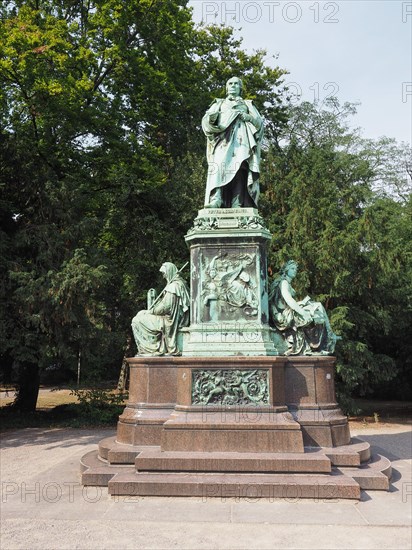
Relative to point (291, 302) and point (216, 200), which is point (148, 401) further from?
point (216, 200)

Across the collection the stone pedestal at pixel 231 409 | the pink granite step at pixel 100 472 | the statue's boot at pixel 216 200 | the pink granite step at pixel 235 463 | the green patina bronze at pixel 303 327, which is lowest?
the pink granite step at pixel 100 472

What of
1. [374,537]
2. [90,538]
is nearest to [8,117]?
[90,538]

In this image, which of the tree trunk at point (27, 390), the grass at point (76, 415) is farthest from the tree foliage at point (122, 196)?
the grass at point (76, 415)

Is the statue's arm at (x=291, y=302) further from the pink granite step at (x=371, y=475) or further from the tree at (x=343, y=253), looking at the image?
the tree at (x=343, y=253)

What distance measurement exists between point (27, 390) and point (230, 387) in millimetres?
11927

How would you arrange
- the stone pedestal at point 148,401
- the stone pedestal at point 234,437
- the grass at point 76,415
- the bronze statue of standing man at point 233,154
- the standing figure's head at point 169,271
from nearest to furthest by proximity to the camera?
the stone pedestal at point 234,437 < the stone pedestal at point 148,401 < the standing figure's head at point 169,271 < the bronze statue of standing man at point 233,154 < the grass at point 76,415

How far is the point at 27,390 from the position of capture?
1756 cm

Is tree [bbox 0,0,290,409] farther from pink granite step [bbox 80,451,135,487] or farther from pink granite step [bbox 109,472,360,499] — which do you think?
pink granite step [bbox 109,472,360,499]

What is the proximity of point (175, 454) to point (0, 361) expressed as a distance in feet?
35.1

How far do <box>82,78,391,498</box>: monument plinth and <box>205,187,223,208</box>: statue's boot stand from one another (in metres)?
0.02

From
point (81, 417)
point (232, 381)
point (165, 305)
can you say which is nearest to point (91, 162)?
point (81, 417)

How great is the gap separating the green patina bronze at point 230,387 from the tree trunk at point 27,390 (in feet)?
36.0

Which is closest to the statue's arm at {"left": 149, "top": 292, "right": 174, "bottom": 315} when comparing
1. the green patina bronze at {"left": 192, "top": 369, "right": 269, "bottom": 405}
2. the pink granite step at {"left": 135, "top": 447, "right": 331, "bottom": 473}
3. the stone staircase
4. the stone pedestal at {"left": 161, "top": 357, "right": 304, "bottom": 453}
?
the stone pedestal at {"left": 161, "top": 357, "right": 304, "bottom": 453}

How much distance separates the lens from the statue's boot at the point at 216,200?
9172mm
